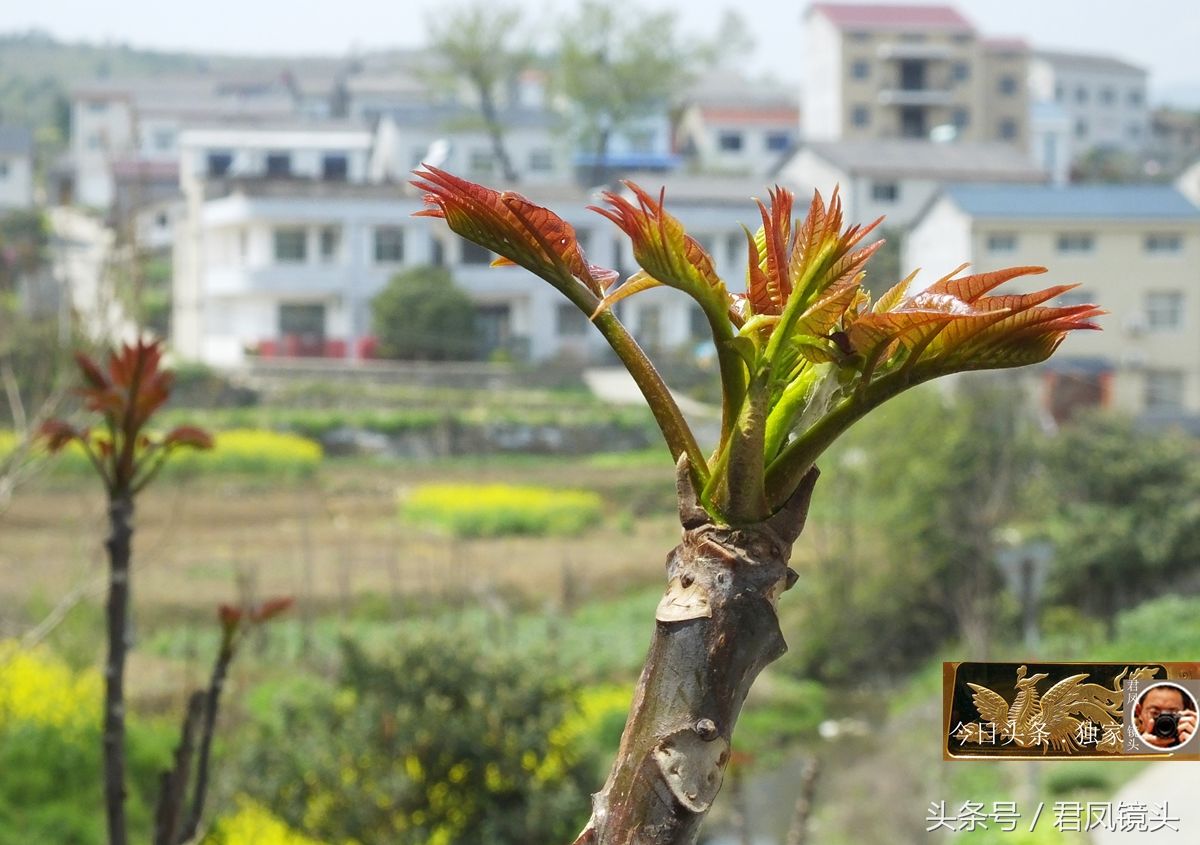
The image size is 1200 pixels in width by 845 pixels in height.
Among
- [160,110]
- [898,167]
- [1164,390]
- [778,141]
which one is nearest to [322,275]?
[898,167]

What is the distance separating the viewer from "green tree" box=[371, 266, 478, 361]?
20250 mm

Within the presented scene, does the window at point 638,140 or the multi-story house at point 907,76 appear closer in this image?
the window at point 638,140

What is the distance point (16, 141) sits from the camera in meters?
31.1

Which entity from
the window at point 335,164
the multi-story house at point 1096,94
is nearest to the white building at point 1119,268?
the window at point 335,164

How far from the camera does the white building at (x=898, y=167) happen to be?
14492 mm

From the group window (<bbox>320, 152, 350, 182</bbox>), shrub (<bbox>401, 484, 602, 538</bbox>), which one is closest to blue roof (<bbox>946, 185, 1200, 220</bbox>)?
shrub (<bbox>401, 484, 602, 538</bbox>)

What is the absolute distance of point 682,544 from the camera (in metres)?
0.59

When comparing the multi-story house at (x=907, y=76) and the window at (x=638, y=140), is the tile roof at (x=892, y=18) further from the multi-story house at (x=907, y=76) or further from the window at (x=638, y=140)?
the window at (x=638, y=140)

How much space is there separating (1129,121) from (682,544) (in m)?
39.8

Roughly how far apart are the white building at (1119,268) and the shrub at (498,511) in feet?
16.7

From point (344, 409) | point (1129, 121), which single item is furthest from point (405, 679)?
point (1129, 121)

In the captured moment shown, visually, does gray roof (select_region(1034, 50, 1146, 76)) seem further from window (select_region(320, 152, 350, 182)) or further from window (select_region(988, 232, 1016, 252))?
window (select_region(988, 232, 1016, 252))

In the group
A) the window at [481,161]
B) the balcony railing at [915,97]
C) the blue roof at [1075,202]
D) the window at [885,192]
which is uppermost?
the balcony railing at [915,97]

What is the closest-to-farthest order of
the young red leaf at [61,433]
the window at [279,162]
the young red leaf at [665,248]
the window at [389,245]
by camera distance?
the young red leaf at [665,248] → the young red leaf at [61,433] → the window at [389,245] → the window at [279,162]
